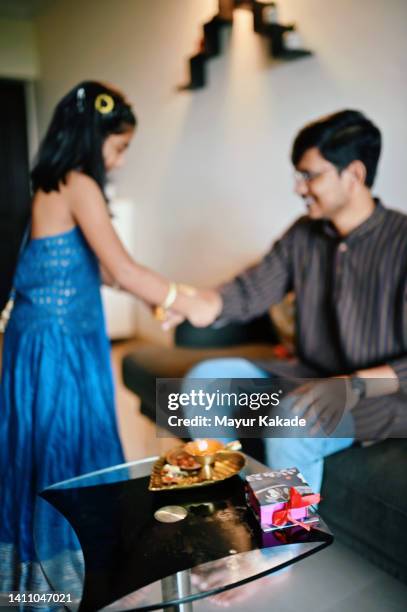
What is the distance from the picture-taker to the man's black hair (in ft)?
4.84

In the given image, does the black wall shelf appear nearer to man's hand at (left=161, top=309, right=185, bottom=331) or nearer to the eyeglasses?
the eyeglasses

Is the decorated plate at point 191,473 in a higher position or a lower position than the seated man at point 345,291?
lower

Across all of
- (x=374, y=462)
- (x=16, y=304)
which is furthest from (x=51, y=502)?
(x=374, y=462)

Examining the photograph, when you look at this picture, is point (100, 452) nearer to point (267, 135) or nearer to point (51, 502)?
point (51, 502)

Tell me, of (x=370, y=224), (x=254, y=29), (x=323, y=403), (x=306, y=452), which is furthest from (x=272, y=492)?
(x=254, y=29)

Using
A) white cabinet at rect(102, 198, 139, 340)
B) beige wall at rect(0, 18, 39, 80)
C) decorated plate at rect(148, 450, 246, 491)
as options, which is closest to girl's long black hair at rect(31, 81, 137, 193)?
→ decorated plate at rect(148, 450, 246, 491)

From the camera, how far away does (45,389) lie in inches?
56.8

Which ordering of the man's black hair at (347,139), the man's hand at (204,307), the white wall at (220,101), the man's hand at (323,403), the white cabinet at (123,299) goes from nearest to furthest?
the man's hand at (323,403) < the man's black hair at (347,139) < the man's hand at (204,307) < the white wall at (220,101) < the white cabinet at (123,299)

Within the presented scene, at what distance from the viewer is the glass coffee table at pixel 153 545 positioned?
83 centimetres

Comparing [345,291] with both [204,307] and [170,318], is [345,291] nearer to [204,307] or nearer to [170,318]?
[204,307]

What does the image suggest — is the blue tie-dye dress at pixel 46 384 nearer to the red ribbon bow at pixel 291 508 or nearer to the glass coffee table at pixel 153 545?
the glass coffee table at pixel 153 545

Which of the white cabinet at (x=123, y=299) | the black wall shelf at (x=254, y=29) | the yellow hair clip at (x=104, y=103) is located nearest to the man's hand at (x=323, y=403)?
the yellow hair clip at (x=104, y=103)

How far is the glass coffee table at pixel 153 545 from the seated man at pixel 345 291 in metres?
0.37

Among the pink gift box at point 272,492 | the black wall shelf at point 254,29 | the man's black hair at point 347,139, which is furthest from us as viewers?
the black wall shelf at point 254,29
